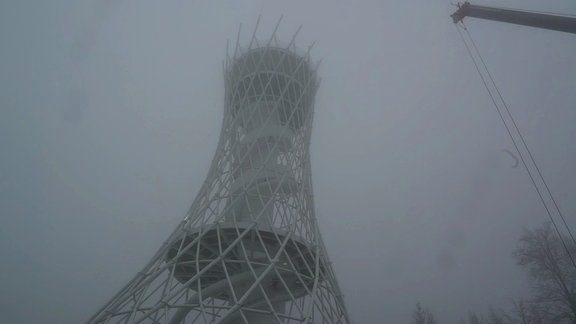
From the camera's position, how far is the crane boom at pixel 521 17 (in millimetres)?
15766

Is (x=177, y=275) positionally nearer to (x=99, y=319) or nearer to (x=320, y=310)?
(x=99, y=319)

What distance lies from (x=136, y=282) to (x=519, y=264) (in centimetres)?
1997

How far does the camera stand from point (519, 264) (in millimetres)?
20953

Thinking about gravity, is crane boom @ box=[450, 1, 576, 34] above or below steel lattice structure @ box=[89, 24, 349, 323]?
above

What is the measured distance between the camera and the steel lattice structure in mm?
13242

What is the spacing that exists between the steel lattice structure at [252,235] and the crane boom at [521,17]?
9343mm

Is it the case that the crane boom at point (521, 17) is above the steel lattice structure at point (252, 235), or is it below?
above

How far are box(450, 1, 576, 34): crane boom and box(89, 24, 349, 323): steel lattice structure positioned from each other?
934cm

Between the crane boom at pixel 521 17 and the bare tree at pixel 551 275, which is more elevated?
the crane boom at pixel 521 17

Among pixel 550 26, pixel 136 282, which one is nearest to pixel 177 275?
pixel 136 282

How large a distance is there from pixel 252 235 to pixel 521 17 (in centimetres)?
1563

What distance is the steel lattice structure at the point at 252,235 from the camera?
13242 millimetres

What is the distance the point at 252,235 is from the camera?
47.1 ft

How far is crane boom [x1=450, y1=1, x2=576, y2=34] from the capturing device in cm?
1577
